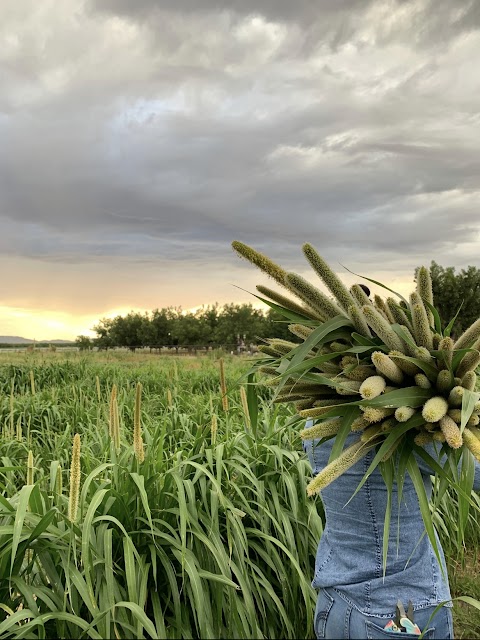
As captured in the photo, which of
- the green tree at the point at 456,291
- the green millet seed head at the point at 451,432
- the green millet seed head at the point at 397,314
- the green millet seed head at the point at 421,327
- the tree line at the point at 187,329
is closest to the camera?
the green millet seed head at the point at 451,432

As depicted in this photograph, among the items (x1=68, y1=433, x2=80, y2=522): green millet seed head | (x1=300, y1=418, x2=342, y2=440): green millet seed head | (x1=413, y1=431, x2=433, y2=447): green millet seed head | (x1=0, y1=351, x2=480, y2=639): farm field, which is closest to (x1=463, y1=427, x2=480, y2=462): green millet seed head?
(x1=413, y1=431, x2=433, y2=447): green millet seed head

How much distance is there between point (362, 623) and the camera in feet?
5.64

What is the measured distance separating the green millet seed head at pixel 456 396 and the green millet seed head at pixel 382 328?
18 cm

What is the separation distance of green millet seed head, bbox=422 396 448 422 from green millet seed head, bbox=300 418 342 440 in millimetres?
247

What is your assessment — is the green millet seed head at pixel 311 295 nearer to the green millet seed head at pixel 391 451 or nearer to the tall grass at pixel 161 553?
the green millet seed head at pixel 391 451

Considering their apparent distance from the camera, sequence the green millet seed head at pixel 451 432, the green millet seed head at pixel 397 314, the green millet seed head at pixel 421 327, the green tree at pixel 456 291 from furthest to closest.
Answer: the green tree at pixel 456 291
the green millet seed head at pixel 397 314
the green millet seed head at pixel 421 327
the green millet seed head at pixel 451 432

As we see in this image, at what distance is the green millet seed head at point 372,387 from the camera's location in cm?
149

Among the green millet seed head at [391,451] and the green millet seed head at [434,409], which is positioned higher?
the green millet seed head at [434,409]

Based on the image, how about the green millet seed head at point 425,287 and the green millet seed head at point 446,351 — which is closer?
the green millet seed head at point 446,351

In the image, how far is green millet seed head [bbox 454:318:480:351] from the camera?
1.64 meters

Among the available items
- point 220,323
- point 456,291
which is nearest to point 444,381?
point 456,291

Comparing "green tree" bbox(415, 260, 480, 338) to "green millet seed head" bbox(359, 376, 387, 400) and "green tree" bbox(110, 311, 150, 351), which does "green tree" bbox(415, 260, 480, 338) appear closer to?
"green tree" bbox(110, 311, 150, 351)

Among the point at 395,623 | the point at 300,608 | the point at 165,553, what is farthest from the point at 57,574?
the point at 395,623

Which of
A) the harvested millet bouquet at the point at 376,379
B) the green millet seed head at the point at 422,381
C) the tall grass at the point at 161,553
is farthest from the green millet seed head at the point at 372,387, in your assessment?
the tall grass at the point at 161,553
